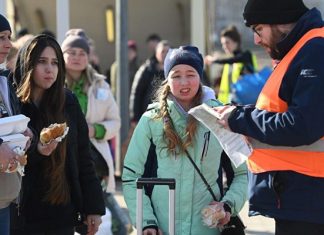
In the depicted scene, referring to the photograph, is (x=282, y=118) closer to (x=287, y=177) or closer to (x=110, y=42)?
(x=287, y=177)

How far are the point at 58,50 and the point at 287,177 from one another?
1.66 metres

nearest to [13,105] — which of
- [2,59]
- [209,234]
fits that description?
[2,59]

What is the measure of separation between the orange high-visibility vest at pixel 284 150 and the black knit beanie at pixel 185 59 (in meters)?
0.87

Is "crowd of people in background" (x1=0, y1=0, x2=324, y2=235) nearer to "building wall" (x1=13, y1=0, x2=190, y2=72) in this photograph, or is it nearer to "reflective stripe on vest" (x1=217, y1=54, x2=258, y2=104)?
"reflective stripe on vest" (x1=217, y1=54, x2=258, y2=104)

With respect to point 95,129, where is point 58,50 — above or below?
above

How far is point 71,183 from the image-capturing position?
445 centimetres

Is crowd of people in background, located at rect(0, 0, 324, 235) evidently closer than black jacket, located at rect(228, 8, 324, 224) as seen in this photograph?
No

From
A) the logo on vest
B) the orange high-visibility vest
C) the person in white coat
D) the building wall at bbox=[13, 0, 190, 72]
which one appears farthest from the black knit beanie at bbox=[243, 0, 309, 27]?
the building wall at bbox=[13, 0, 190, 72]

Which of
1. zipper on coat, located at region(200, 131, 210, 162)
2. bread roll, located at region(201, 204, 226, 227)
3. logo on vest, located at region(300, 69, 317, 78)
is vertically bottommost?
bread roll, located at region(201, 204, 226, 227)

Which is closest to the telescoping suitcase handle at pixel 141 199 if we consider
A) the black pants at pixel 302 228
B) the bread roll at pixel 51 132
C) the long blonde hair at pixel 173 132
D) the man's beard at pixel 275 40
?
the long blonde hair at pixel 173 132

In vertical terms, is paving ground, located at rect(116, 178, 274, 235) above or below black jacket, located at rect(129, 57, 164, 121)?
below

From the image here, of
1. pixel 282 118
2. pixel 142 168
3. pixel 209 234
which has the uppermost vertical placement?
pixel 282 118

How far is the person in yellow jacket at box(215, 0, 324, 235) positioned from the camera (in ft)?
11.0

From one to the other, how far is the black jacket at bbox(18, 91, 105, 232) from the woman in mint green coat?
30 cm
